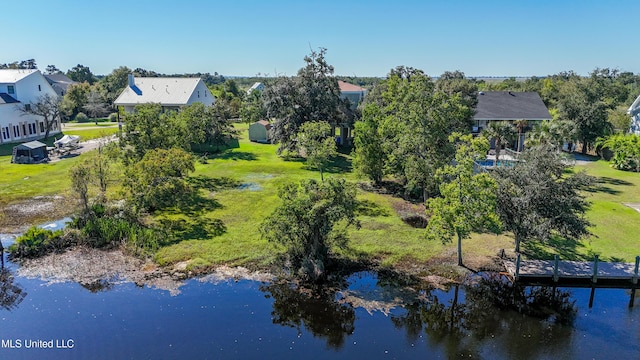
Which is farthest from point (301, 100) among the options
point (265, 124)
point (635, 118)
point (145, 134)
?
point (635, 118)

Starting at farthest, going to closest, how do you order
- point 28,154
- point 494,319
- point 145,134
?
1. point 28,154
2. point 145,134
3. point 494,319

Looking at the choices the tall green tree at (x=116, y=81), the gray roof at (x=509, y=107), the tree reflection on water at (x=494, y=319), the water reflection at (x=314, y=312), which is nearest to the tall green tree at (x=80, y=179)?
the water reflection at (x=314, y=312)

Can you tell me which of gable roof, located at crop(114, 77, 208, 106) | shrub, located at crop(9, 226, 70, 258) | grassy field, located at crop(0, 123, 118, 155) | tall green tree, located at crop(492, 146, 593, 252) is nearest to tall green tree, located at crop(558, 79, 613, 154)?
tall green tree, located at crop(492, 146, 593, 252)

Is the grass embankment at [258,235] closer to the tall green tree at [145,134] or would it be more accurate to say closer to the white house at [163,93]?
the tall green tree at [145,134]

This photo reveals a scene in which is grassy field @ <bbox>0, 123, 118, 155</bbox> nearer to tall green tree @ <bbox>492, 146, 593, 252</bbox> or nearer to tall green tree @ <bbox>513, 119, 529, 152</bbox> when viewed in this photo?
tall green tree @ <bbox>492, 146, 593, 252</bbox>

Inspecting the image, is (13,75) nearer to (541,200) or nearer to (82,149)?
(82,149)

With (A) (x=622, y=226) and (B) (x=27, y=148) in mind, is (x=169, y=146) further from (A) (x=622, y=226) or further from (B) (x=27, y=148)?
(A) (x=622, y=226)

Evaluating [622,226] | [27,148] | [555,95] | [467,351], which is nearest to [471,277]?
[467,351]
